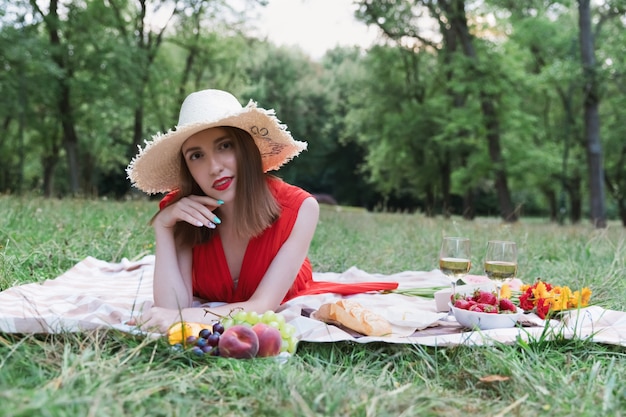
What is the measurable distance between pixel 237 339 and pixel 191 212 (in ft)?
3.06

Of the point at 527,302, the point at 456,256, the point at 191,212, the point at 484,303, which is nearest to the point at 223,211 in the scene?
the point at 191,212

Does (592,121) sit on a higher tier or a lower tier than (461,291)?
higher

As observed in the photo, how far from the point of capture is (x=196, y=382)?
1874mm

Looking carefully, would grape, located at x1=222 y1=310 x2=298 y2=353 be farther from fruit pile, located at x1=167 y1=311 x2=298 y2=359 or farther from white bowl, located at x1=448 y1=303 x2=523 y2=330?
white bowl, located at x1=448 y1=303 x2=523 y2=330

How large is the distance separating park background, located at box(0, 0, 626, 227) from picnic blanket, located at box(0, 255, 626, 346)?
196 inches

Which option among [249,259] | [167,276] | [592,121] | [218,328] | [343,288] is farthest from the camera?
[592,121]

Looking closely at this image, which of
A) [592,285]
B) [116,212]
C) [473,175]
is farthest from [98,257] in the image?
[473,175]

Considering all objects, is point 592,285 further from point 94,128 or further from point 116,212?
point 94,128

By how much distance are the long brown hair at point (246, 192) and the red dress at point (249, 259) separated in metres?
0.09

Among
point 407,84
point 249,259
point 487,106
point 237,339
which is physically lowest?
point 237,339

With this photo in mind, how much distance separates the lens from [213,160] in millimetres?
2895

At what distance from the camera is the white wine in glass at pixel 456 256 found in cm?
285

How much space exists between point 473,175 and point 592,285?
13.9m

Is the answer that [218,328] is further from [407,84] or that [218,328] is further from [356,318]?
[407,84]
